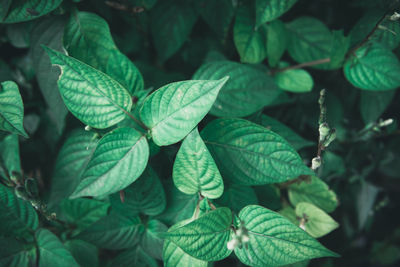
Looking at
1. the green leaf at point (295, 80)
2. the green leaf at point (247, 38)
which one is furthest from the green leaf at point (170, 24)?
the green leaf at point (295, 80)

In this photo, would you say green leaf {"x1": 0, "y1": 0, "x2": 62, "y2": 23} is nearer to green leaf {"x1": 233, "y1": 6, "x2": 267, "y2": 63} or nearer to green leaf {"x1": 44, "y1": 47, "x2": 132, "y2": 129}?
green leaf {"x1": 44, "y1": 47, "x2": 132, "y2": 129}

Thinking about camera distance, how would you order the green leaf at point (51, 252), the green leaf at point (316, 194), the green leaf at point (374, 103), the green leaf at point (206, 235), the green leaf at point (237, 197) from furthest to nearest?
1. the green leaf at point (374, 103)
2. the green leaf at point (316, 194)
3. the green leaf at point (237, 197)
4. the green leaf at point (51, 252)
5. the green leaf at point (206, 235)

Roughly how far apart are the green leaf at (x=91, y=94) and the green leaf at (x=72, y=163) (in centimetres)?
18

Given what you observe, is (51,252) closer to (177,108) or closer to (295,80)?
(177,108)

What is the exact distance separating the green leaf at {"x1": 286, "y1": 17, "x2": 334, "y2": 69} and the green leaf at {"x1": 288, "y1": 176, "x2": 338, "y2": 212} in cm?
48

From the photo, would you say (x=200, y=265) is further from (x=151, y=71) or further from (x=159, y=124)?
(x=151, y=71)

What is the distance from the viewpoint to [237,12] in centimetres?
101

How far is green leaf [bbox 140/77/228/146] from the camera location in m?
0.61

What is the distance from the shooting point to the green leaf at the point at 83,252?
0.89 metres

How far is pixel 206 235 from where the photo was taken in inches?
25.2

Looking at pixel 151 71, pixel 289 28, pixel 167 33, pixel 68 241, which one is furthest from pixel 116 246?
pixel 289 28

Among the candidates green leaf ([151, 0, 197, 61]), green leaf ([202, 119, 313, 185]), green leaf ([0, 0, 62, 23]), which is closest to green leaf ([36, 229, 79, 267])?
green leaf ([202, 119, 313, 185])

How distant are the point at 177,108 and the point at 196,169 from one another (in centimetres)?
15

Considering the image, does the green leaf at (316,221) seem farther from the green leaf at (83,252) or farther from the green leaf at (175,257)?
A: the green leaf at (83,252)
